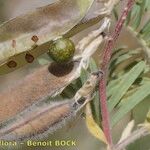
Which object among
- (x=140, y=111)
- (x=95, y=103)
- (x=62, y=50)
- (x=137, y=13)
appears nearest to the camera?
(x=62, y=50)

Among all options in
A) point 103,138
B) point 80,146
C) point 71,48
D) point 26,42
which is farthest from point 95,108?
point 80,146

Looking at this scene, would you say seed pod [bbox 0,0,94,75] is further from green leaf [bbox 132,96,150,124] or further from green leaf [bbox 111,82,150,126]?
green leaf [bbox 132,96,150,124]

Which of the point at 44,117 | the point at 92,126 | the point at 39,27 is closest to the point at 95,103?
the point at 92,126

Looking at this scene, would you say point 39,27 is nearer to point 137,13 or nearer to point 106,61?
point 106,61

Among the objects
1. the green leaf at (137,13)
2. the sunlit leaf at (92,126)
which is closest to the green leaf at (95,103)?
the sunlit leaf at (92,126)

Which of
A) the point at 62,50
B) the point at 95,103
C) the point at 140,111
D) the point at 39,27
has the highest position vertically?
the point at 39,27

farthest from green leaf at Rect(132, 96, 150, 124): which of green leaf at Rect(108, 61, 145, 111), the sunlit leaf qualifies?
the sunlit leaf

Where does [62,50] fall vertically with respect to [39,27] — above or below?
below
